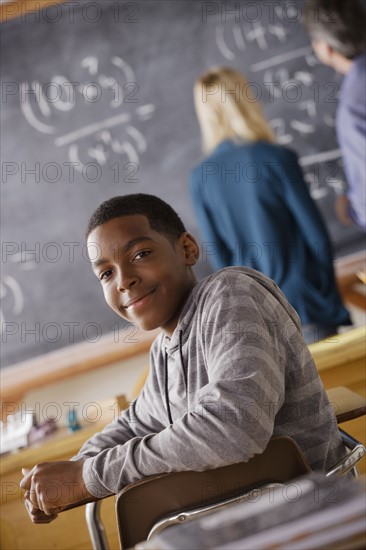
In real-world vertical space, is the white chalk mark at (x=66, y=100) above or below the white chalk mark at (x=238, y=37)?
below

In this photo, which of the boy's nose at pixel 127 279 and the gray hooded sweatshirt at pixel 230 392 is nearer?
the gray hooded sweatshirt at pixel 230 392

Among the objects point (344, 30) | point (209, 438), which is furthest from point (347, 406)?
point (344, 30)

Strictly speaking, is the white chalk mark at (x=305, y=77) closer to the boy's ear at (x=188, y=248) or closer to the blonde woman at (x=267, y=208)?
the blonde woman at (x=267, y=208)

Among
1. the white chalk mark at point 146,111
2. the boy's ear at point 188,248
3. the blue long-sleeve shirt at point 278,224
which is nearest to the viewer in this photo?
the boy's ear at point 188,248

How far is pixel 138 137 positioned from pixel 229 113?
0.81m

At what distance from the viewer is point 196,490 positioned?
1.28 m

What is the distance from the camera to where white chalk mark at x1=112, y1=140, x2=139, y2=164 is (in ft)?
13.0

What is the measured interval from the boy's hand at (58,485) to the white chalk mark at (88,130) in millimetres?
2661

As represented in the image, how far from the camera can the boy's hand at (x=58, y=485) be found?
1.48 metres

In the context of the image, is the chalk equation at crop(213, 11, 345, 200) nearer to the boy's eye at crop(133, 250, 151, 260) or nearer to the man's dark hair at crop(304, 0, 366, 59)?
the man's dark hair at crop(304, 0, 366, 59)

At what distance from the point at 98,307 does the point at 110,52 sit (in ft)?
4.34

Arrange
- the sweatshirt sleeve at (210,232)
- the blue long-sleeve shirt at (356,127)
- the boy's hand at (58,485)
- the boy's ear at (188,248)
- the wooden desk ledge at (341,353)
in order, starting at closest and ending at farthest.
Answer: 1. the boy's hand at (58,485)
2. the boy's ear at (188,248)
3. the wooden desk ledge at (341,353)
4. the blue long-sleeve shirt at (356,127)
5. the sweatshirt sleeve at (210,232)

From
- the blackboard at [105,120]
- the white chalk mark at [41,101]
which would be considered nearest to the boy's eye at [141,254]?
the blackboard at [105,120]

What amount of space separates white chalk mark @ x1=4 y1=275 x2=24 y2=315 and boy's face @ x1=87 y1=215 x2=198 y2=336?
2284 millimetres
